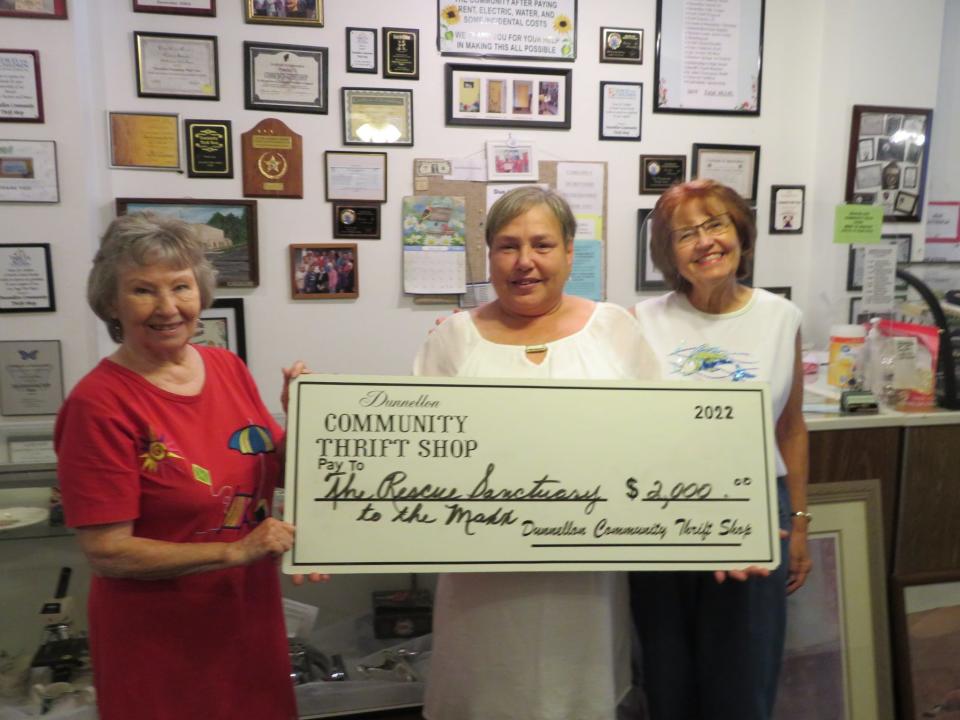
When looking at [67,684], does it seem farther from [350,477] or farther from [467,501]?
[467,501]

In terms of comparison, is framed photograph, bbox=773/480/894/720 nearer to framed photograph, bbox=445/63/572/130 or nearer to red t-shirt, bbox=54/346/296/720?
red t-shirt, bbox=54/346/296/720

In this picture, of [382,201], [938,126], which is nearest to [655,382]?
[382,201]

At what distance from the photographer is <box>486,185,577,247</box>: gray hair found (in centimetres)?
117

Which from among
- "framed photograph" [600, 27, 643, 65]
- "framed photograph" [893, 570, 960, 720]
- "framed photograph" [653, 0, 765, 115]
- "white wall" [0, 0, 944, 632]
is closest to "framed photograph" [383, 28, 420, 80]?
"white wall" [0, 0, 944, 632]

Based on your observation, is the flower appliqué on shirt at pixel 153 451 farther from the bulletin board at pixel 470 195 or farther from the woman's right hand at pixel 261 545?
the bulletin board at pixel 470 195

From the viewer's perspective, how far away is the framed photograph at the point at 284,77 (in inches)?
82.7

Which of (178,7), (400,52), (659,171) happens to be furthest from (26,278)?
(659,171)

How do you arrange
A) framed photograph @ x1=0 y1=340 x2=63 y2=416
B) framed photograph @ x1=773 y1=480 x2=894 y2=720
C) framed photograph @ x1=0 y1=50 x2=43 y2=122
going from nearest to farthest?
framed photograph @ x1=773 y1=480 x2=894 y2=720, framed photograph @ x1=0 y1=50 x2=43 y2=122, framed photograph @ x1=0 y1=340 x2=63 y2=416

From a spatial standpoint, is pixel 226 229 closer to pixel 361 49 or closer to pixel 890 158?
pixel 361 49

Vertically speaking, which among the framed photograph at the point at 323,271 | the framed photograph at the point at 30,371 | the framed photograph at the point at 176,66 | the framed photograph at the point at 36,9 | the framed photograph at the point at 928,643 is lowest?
the framed photograph at the point at 928,643

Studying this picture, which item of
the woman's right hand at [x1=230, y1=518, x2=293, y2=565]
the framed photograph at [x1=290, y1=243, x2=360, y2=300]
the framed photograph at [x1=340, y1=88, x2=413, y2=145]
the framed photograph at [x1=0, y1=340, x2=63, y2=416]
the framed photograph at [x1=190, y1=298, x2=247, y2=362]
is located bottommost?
the woman's right hand at [x1=230, y1=518, x2=293, y2=565]

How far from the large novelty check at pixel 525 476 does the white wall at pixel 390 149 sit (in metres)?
1.22

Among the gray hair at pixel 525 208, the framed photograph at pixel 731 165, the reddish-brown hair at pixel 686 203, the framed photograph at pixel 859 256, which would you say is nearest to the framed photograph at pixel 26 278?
the gray hair at pixel 525 208

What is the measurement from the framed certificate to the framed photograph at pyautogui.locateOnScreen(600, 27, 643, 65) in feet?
2.83
